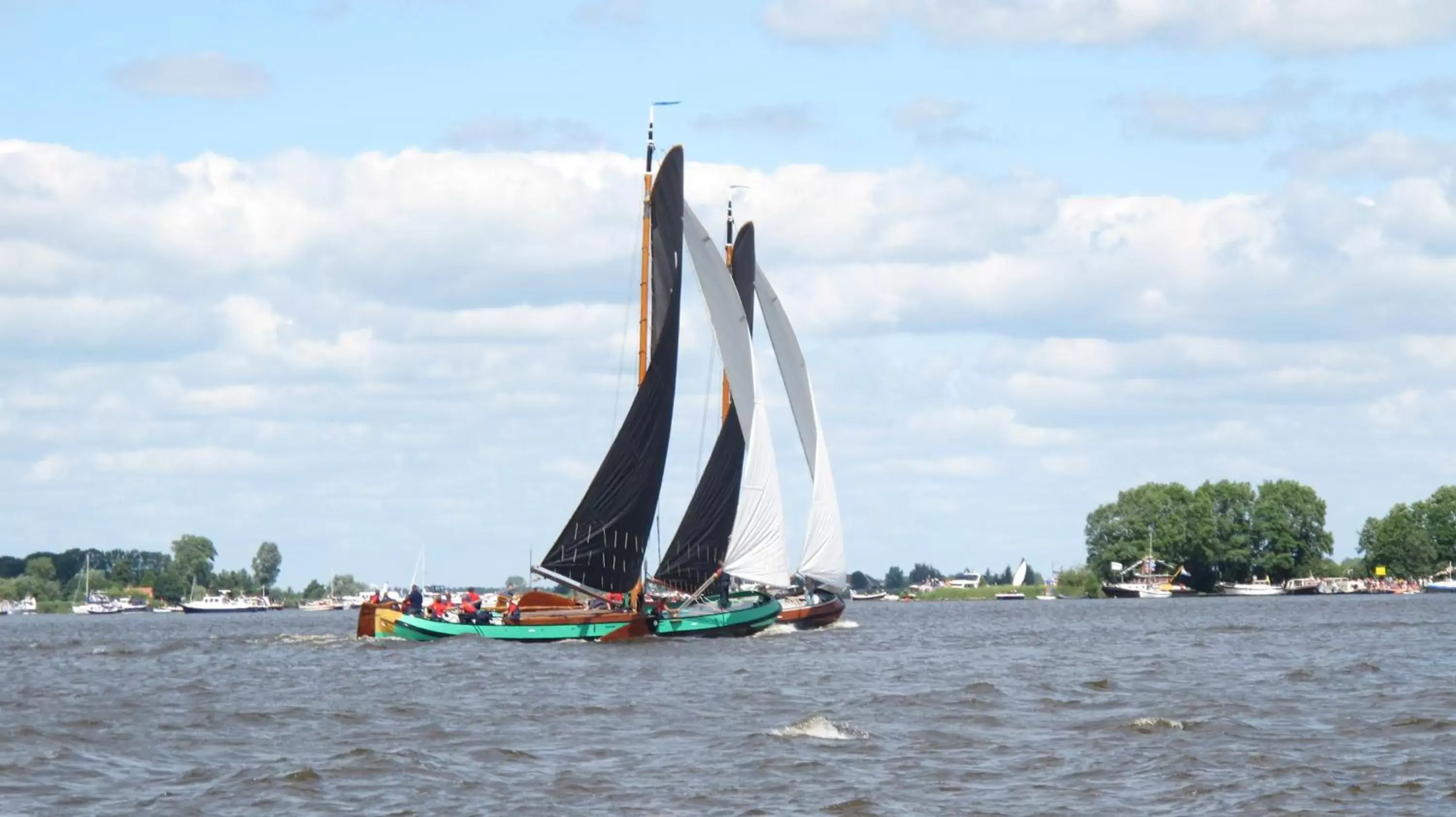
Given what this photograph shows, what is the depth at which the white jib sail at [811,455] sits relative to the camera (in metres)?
67.5

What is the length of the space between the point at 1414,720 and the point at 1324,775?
22.3ft

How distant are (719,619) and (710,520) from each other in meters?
4.40

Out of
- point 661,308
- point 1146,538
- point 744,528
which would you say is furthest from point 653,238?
point 1146,538

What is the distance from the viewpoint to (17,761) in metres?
29.4

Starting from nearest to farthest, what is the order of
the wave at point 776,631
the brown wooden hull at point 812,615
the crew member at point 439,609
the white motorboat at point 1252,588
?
1. the crew member at point 439,609
2. the wave at point 776,631
3. the brown wooden hull at point 812,615
4. the white motorboat at point 1252,588

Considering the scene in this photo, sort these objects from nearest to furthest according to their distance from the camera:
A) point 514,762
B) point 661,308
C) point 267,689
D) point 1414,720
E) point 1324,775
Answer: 1. point 1324,775
2. point 514,762
3. point 1414,720
4. point 267,689
5. point 661,308

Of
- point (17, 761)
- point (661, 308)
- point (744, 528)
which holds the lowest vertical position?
point (17, 761)

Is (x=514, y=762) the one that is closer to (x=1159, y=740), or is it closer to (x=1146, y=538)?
(x=1159, y=740)

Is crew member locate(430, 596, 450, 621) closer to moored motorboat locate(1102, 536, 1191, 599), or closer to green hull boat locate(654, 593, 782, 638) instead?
green hull boat locate(654, 593, 782, 638)

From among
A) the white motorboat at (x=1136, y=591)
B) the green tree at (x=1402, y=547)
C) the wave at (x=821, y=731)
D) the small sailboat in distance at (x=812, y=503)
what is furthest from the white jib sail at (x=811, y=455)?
the green tree at (x=1402, y=547)

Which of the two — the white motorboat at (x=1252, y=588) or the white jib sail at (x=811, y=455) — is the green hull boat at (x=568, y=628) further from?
the white motorboat at (x=1252, y=588)

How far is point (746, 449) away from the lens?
62.0 meters

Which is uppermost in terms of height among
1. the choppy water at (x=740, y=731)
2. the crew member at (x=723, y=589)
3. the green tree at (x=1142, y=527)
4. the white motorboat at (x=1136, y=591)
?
the green tree at (x=1142, y=527)

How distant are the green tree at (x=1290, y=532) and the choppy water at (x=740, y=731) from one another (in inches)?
4627
